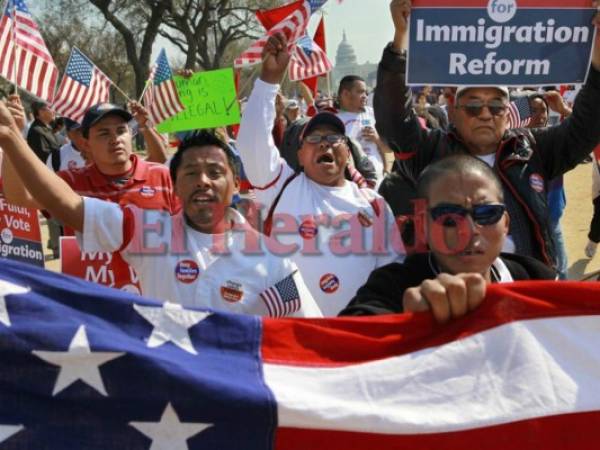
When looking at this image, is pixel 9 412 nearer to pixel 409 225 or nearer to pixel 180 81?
pixel 409 225

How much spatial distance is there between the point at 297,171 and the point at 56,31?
3355 cm

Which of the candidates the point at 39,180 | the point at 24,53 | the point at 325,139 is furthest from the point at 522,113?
the point at 39,180

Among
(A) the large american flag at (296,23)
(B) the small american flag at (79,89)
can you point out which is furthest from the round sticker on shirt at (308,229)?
(B) the small american flag at (79,89)

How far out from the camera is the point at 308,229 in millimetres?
3430

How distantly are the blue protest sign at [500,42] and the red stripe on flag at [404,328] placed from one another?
1.25 meters

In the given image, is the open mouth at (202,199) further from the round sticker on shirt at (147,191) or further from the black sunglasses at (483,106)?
the round sticker on shirt at (147,191)

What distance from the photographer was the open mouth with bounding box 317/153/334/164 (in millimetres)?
3637

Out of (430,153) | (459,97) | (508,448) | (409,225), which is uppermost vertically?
(459,97)

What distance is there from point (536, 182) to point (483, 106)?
15.6 inches

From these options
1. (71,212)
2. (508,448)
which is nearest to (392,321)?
(508,448)

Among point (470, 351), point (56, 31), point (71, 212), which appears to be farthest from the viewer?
point (56, 31)

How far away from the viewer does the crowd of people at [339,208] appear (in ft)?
7.32

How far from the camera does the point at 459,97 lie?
10.5ft

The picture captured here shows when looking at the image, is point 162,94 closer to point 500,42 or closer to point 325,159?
point 325,159
